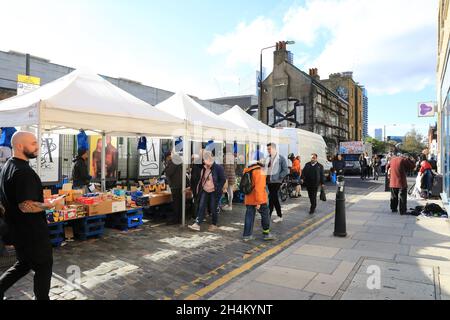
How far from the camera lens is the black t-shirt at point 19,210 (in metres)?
2.87

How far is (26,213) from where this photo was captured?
2885mm

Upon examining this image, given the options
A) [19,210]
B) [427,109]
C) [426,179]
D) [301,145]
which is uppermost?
[427,109]

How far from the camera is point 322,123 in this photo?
153 ft

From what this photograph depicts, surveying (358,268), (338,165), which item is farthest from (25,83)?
(338,165)

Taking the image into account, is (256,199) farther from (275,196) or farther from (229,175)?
(229,175)

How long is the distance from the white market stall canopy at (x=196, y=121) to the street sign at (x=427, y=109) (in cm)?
1426

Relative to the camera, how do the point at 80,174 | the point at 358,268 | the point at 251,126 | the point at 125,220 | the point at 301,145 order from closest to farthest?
1. the point at 358,268
2. the point at 125,220
3. the point at 80,174
4. the point at 251,126
5. the point at 301,145

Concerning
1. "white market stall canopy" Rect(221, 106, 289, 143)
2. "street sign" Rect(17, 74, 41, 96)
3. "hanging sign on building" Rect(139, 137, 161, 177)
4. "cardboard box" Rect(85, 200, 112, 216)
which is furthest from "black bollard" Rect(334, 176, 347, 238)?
"hanging sign on building" Rect(139, 137, 161, 177)

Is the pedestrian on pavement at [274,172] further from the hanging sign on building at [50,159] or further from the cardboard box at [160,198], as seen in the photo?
the hanging sign on building at [50,159]

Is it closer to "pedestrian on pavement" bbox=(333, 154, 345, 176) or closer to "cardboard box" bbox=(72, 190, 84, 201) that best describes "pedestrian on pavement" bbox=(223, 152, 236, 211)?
"cardboard box" bbox=(72, 190, 84, 201)

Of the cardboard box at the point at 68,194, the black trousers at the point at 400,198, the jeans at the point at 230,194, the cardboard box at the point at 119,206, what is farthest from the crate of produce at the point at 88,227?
the black trousers at the point at 400,198

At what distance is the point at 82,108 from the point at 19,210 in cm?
315
